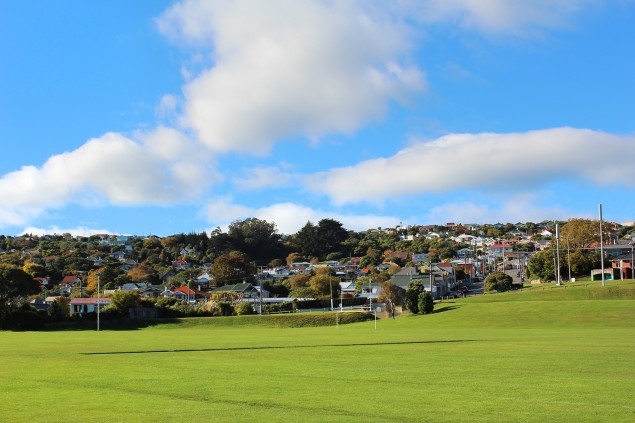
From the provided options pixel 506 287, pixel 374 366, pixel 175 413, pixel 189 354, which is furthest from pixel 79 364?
pixel 506 287

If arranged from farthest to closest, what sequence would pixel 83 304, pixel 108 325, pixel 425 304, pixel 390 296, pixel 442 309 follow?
pixel 83 304 < pixel 390 296 < pixel 108 325 < pixel 442 309 < pixel 425 304

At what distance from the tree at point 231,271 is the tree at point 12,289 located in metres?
59.2

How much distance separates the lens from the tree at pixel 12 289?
7838 centimetres

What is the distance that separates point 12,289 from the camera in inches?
3179

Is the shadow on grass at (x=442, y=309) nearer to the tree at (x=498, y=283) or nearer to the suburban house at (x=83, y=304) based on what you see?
the tree at (x=498, y=283)

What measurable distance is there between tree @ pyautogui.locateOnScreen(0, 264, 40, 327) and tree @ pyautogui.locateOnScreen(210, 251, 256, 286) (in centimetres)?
5919

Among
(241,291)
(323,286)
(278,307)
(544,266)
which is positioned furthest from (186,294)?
(544,266)

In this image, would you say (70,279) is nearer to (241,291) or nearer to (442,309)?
(241,291)

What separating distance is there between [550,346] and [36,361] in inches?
893

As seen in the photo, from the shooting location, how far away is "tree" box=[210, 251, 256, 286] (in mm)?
141500

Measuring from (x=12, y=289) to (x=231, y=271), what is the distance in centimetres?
6462

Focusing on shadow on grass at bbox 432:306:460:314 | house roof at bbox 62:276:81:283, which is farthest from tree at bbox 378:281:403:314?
house roof at bbox 62:276:81:283

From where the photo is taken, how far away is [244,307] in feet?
284

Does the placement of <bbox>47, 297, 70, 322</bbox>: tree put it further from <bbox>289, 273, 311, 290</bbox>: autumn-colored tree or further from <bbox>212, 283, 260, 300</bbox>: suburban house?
<bbox>289, 273, 311, 290</bbox>: autumn-colored tree
